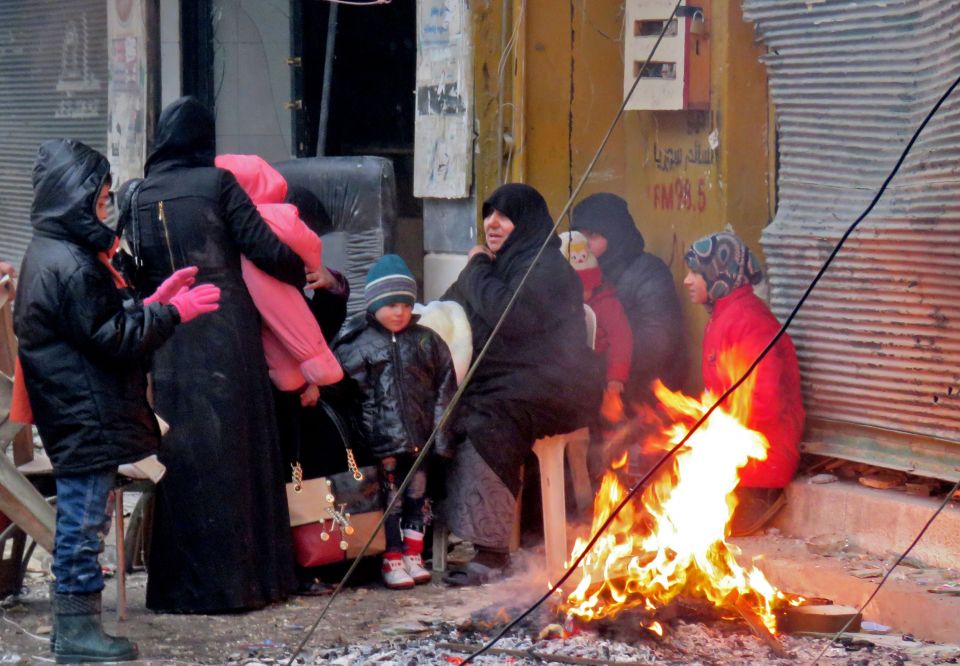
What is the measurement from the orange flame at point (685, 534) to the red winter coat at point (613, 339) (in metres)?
0.41

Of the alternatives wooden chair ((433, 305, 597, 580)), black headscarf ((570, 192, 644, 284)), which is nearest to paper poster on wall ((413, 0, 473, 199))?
black headscarf ((570, 192, 644, 284))

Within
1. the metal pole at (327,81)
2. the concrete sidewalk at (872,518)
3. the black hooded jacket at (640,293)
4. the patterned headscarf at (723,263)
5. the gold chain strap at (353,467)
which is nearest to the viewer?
the concrete sidewalk at (872,518)

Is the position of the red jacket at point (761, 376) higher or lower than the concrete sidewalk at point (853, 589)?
higher

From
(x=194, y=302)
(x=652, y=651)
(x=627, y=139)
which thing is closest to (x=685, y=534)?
(x=652, y=651)

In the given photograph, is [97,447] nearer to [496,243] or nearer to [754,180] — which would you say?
[496,243]

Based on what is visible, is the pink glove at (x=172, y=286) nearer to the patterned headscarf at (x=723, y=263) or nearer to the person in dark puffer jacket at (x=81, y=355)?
the person in dark puffer jacket at (x=81, y=355)

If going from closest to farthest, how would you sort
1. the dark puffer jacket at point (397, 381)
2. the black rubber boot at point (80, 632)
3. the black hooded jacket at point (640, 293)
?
the black rubber boot at point (80, 632) < the dark puffer jacket at point (397, 381) < the black hooded jacket at point (640, 293)

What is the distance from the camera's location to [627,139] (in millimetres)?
8227

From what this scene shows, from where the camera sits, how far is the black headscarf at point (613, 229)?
756cm

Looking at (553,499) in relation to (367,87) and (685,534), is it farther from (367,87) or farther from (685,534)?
(367,87)

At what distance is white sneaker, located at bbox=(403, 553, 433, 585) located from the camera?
21.1 ft

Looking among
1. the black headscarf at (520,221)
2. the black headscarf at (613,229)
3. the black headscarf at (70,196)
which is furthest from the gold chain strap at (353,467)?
the black headscarf at (613,229)

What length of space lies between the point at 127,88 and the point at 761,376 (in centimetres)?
616

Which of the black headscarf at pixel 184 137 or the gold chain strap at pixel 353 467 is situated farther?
the gold chain strap at pixel 353 467
